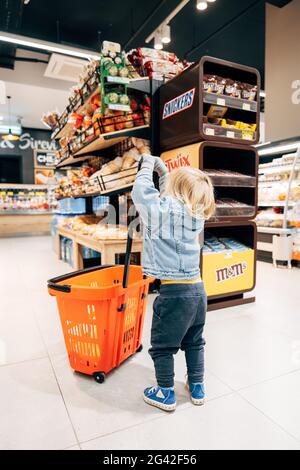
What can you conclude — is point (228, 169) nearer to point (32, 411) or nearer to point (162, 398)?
point (162, 398)

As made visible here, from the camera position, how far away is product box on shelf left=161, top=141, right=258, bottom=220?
2734 mm

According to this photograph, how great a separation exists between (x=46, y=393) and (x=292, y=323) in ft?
6.13

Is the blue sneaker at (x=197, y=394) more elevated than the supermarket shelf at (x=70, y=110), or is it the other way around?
the supermarket shelf at (x=70, y=110)

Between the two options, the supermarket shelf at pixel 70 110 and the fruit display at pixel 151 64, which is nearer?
the fruit display at pixel 151 64

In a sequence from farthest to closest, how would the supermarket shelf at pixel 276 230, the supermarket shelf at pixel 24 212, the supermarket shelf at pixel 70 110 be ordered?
1. the supermarket shelf at pixel 24 212
2. the supermarket shelf at pixel 276 230
3. the supermarket shelf at pixel 70 110

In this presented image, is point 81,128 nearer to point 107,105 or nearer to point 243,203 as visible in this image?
point 107,105

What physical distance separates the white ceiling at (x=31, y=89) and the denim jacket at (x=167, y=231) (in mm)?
7100

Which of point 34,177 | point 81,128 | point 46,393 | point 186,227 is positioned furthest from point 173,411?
point 34,177

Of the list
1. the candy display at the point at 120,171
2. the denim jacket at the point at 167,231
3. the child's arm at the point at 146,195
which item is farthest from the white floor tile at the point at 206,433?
the candy display at the point at 120,171

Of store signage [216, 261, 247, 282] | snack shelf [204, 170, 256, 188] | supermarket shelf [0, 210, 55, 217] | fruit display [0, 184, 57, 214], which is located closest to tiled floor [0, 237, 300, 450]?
store signage [216, 261, 247, 282]

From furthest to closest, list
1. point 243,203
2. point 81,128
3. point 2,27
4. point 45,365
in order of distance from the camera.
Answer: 1. point 2,27
2. point 81,128
3. point 243,203
4. point 45,365

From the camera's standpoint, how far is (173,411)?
56.2 inches

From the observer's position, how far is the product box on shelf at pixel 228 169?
2.73m

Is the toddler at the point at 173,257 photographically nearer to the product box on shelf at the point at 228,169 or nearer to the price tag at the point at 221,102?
the product box on shelf at the point at 228,169
